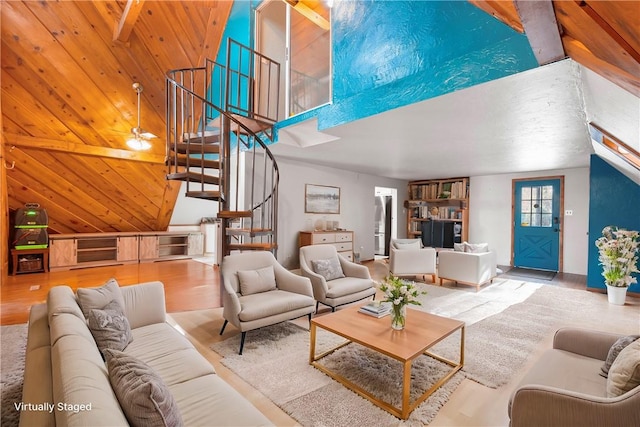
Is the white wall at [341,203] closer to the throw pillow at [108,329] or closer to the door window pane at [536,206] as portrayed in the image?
the door window pane at [536,206]

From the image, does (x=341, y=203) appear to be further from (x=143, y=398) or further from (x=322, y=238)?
(x=143, y=398)

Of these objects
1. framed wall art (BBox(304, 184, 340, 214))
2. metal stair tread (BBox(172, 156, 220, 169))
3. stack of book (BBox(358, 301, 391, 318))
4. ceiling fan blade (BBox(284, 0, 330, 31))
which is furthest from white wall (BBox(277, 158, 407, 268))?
stack of book (BBox(358, 301, 391, 318))

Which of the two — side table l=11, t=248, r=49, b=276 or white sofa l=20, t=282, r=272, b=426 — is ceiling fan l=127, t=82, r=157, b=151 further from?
white sofa l=20, t=282, r=272, b=426

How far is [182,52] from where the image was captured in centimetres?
481

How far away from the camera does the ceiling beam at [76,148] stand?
4.29 meters

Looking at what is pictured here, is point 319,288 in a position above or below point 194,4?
below

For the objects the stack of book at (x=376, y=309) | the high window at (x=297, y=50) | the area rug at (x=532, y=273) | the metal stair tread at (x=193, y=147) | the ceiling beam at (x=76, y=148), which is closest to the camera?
the stack of book at (x=376, y=309)

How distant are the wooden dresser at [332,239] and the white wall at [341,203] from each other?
25 centimetres

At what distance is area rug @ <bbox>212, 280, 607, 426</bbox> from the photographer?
6.07 feet

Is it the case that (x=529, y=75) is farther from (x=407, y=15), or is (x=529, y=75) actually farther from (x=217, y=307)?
(x=217, y=307)

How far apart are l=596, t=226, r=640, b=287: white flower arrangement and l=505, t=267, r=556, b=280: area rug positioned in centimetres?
143

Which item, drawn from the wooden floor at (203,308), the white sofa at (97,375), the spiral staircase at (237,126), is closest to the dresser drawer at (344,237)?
the wooden floor at (203,308)

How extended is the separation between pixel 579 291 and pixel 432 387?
4224 mm

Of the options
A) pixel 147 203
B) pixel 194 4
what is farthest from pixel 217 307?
pixel 194 4
